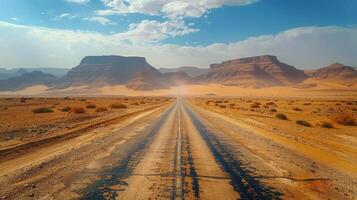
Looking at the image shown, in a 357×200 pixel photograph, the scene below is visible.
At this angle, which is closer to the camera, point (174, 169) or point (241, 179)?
point (241, 179)

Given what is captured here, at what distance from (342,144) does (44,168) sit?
488 inches

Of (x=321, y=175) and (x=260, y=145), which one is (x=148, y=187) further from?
(x=260, y=145)

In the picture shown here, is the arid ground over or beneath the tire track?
beneath


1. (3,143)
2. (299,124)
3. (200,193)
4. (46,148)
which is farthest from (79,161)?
(299,124)

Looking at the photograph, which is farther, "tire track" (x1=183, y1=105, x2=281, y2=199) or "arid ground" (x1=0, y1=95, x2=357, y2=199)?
"arid ground" (x1=0, y1=95, x2=357, y2=199)

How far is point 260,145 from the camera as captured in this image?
11055 mm

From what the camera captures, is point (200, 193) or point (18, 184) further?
point (18, 184)

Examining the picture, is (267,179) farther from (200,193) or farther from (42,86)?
(42,86)

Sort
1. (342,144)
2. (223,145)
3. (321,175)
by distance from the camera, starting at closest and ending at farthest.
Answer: (321,175)
(223,145)
(342,144)

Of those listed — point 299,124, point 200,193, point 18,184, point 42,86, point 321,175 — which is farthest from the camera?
point 42,86

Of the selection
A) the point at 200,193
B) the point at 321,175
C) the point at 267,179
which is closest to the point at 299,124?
the point at 321,175

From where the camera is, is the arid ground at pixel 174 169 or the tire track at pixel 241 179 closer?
the tire track at pixel 241 179

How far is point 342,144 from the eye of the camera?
12.1m

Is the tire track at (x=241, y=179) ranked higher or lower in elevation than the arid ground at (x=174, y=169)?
higher
